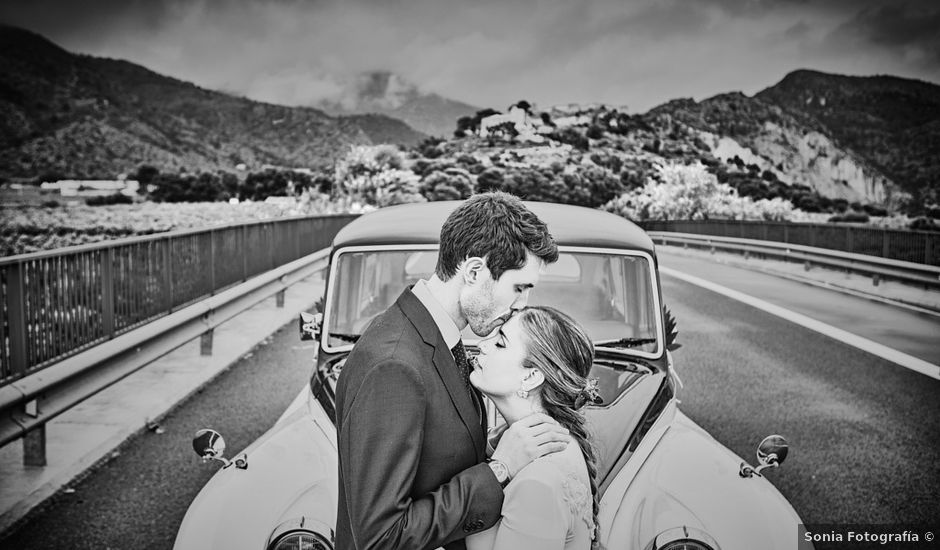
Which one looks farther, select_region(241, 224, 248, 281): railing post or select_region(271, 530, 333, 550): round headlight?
select_region(241, 224, 248, 281): railing post

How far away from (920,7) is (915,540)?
4666 inches

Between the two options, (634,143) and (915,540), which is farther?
Result: (634,143)

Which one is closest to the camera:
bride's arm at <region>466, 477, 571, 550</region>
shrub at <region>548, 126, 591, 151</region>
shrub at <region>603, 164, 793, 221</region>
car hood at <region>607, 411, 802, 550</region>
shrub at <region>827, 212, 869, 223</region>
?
bride's arm at <region>466, 477, 571, 550</region>

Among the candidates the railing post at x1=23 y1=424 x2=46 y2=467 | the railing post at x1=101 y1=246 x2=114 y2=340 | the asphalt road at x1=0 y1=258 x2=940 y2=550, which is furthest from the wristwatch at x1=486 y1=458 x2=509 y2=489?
the railing post at x1=101 y1=246 x2=114 y2=340

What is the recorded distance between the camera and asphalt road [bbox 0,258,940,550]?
179 inches

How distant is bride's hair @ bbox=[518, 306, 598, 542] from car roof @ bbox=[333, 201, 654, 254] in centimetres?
200

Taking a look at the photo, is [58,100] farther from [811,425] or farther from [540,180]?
[540,180]

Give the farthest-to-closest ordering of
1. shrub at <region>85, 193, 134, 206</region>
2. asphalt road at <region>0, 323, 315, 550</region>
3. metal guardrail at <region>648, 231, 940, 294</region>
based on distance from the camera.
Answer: shrub at <region>85, 193, 134, 206</region> < metal guardrail at <region>648, 231, 940, 294</region> < asphalt road at <region>0, 323, 315, 550</region>

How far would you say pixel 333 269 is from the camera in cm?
432

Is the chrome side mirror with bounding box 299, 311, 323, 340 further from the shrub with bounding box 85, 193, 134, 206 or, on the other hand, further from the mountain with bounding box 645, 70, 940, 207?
the mountain with bounding box 645, 70, 940, 207

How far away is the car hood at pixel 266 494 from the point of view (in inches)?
113

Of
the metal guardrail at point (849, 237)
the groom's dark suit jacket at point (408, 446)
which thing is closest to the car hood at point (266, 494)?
the groom's dark suit jacket at point (408, 446)

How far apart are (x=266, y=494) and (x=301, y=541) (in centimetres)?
38

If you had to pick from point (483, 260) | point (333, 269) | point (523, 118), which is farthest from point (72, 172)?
point (523, 118)
